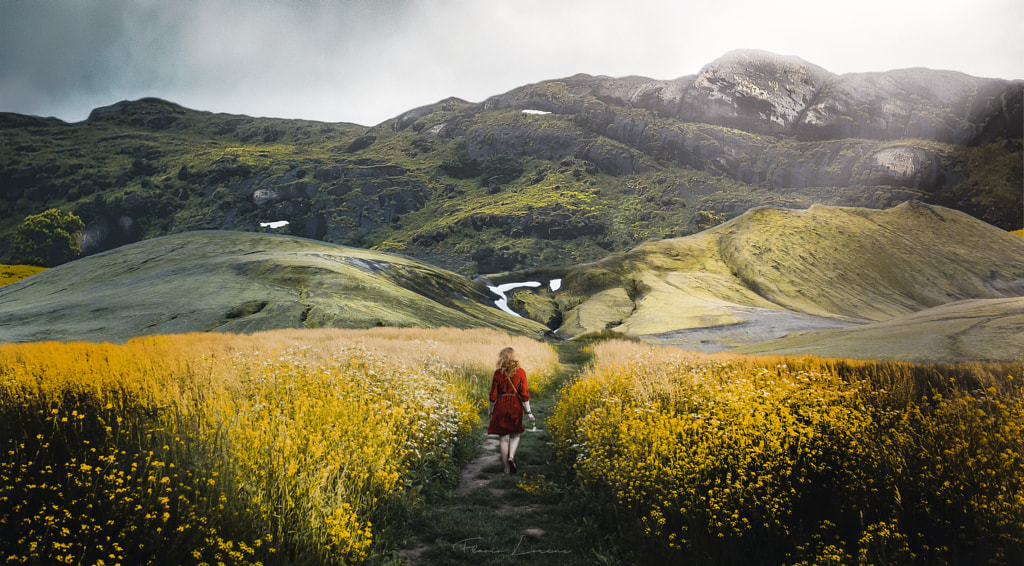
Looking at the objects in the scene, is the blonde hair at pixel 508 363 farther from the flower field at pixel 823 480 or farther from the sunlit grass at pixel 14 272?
the sunlit grass at pixel 14 272

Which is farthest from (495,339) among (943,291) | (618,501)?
(943,291)

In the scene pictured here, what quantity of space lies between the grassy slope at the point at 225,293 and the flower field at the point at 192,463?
37.4 meters

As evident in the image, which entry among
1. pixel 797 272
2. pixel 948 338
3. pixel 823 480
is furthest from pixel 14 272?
pixel 797 272

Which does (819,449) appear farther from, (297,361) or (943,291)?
(943,291)

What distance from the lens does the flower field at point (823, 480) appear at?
5.29 meters

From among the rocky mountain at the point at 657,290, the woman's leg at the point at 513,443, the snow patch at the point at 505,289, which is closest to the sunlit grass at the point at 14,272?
the rocky mountain at the point at 657,290

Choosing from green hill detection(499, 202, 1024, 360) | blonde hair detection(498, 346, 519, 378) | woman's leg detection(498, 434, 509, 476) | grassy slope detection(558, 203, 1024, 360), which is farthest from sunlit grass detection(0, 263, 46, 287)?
woman's leg detection(498, 434, 509, 476)

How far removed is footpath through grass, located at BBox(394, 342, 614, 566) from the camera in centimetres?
662

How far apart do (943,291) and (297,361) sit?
15088cm

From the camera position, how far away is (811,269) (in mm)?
121375

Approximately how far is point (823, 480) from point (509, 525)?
4.35 metres

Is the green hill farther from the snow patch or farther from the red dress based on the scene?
the red dress

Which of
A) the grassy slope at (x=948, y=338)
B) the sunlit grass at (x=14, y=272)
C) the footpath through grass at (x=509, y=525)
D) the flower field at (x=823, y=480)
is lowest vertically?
the grassy slope at (x=948, y=338)

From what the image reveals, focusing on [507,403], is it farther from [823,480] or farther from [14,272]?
[14,272]
